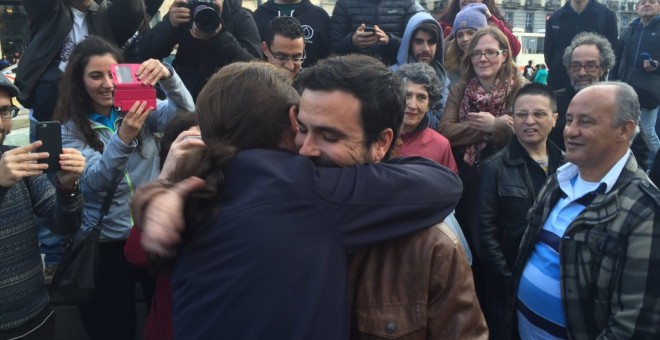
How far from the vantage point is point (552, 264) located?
2.37 meters

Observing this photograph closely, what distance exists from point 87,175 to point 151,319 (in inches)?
45.7

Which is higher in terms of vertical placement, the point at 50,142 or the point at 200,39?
the point at 200,39

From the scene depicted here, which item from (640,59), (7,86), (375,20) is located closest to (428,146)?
(375,20)

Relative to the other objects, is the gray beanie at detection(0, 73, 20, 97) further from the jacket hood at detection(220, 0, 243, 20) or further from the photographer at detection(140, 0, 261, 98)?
the jacket hood at detection(220, 0, 243, 20)

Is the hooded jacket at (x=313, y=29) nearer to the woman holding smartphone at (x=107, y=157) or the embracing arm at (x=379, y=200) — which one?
the woman holding smartphone at (x=107, y=157)

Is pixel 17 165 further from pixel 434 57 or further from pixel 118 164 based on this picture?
pixel 434 57

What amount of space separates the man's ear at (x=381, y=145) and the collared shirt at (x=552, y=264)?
120cm

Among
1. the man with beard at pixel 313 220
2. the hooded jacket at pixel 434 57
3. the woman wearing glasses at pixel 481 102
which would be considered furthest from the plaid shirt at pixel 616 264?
the hooded jacket at pixel 434 57

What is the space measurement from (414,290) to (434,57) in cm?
305

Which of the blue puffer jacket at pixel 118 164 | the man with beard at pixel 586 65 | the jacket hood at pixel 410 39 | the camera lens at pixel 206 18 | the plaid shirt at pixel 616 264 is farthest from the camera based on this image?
the jacket hood at pixel 410 39

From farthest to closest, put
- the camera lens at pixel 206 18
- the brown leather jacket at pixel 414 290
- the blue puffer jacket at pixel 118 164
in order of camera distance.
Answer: the camera lens at pixel 206 18 → the blue puffer jacket at pixel 118 164 → the brown leather jacket at pixel 414 290

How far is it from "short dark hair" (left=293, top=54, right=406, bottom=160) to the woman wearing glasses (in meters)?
2.17

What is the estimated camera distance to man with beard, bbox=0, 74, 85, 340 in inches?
88.8

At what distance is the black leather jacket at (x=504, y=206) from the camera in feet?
9.57
